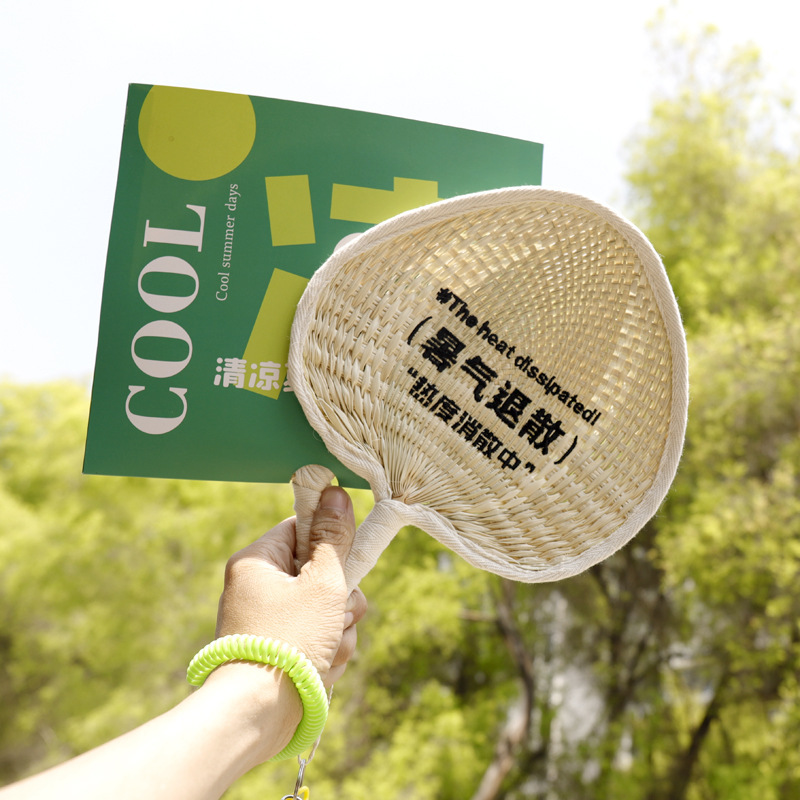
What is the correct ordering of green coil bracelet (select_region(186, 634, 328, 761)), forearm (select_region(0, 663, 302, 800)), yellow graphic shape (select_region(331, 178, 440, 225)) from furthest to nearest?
yellow graphic shape (select_region(331, 178, 440, 225)) → green coil bracelet (select_region(186, 634, 328, 761)) → forearm (select_region(0, 663, 302, 800))

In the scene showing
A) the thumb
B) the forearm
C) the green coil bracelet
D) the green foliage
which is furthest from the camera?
the green foliage

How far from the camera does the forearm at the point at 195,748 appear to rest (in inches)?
16.1

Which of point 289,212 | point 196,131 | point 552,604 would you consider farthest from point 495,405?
point 552,604

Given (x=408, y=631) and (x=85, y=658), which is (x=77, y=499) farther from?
(x=408, y=631)

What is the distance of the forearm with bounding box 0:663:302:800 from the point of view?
0.41 m

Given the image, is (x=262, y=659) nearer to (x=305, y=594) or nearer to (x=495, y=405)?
(x=305, y=594)

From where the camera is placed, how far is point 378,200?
755 mm

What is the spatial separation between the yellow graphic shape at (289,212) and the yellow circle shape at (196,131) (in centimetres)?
5

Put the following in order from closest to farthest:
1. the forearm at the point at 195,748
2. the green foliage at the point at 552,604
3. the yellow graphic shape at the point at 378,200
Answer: the forearm at the point at 195,748 → the yellow graphic shape at the point at 378,200 → the green foliage at the point at 552,604

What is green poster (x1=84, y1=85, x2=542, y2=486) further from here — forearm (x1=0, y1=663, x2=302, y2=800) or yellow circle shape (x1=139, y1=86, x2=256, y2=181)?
forearm (x1=0, y1=663, x2=302, y2=800)

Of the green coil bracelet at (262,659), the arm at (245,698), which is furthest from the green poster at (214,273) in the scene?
the green coil bracelet at (262,659)

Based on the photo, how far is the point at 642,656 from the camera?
3.36m

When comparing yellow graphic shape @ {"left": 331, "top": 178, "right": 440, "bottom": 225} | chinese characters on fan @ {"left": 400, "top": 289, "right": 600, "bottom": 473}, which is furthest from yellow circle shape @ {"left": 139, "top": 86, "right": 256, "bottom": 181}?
chinese characters on fan @ {"left": 400, "top": 289, "right": 600, "bottom": 473}

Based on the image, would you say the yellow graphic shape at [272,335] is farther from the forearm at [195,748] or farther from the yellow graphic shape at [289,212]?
the forearm at [195,748]
